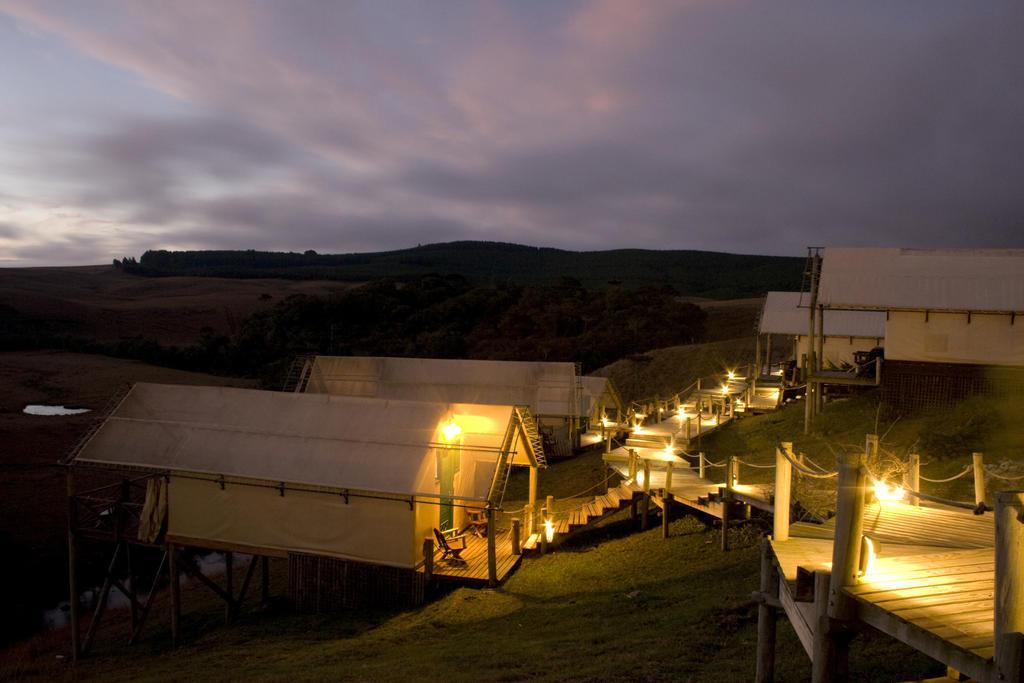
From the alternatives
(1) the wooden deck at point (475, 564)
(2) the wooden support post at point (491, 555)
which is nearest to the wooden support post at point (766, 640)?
(2) the wooden support post at point (491, 555)

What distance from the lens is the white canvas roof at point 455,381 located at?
33531 mm

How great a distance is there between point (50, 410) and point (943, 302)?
49066 mm

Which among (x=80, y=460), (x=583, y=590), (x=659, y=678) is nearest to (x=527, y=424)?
(x=583, y=590)

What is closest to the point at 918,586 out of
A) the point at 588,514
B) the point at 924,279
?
the point at 588,514

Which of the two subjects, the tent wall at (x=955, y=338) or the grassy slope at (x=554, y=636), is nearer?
the grassy slope at (x=554, y=636)

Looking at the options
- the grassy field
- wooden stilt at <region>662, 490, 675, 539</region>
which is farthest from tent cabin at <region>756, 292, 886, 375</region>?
wooden stilt at <region>662, 490, 675, 539</region>

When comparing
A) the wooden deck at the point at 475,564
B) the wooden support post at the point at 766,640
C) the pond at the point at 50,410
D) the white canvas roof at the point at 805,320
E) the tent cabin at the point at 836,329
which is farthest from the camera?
the pond at the point at 50,410

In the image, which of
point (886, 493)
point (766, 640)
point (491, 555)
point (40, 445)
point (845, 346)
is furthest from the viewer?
point (40, 445)

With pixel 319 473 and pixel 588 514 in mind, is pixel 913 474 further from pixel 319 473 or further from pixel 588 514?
pixel 319 473

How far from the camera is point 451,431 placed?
60.1 ft

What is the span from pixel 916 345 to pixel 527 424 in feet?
42.4

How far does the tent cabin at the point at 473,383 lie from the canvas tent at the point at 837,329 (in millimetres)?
11404

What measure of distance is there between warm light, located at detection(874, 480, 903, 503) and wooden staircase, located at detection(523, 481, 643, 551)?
24.4 ft

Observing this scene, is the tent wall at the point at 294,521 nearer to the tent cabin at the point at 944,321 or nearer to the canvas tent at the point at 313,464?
the canvas tent at the point at 313,464
